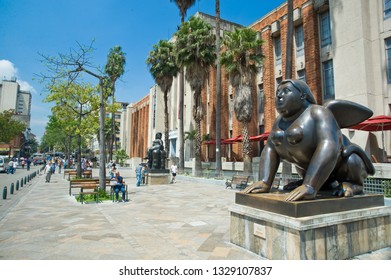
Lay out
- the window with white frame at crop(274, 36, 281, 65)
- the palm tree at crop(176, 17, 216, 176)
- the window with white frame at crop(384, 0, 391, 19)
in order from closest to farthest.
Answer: the window with white frame at crop(384, 0, 391, 19)
the palm tree at crop(176, 17, 216, 176)
the window with white frame at crop(274, 36, 281, 65)

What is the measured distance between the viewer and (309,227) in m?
3.22

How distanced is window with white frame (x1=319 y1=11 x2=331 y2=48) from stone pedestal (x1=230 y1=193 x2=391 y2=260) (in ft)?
54.9

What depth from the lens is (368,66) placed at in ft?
48.0

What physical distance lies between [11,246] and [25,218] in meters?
2.80

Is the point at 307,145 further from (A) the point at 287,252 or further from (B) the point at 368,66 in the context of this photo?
(B) the point at 368,66

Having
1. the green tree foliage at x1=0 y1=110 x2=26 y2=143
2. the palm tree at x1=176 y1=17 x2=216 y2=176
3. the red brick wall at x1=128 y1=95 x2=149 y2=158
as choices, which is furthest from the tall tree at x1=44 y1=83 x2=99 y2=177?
the red brick wall at x1=128 y1=95 x2=149 y2=158

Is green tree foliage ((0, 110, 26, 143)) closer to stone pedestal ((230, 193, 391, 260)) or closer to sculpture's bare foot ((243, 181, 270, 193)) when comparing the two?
sculpture's bare foot ((243, 181, 270, 193))

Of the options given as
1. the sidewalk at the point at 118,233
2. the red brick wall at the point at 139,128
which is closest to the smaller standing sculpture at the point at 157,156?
the sidewalk at the point at 118,233

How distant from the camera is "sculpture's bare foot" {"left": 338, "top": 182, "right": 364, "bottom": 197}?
12.8 feet

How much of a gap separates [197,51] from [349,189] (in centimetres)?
1867

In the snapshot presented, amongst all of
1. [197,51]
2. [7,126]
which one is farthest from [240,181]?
[7,126]

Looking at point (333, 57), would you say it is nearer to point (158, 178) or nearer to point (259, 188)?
point (158, 178)

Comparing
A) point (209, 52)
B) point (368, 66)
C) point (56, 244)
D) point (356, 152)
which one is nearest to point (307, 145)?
point (356, 152)

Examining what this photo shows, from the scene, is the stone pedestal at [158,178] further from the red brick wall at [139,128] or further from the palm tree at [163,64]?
the red brick wall at [139,128]
